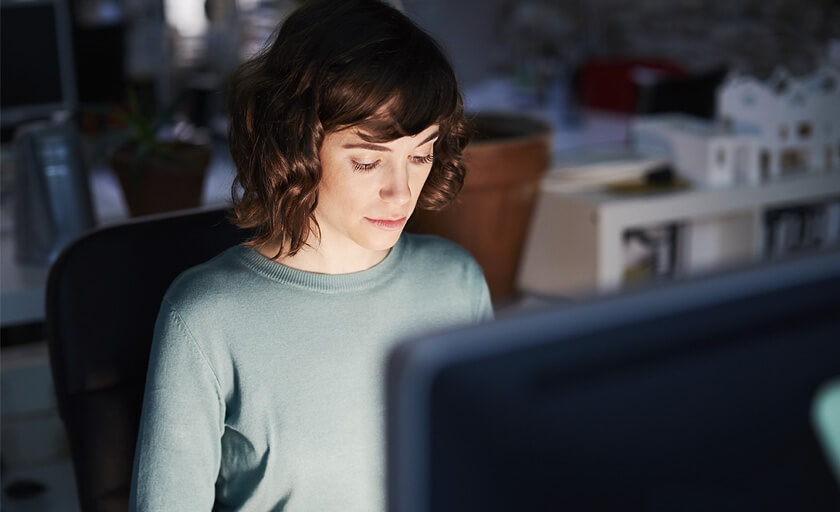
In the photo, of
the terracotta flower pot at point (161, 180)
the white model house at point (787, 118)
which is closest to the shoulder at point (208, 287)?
the terracotta flower pot at point (161, 180)

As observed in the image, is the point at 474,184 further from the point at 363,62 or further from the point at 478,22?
the point at 478,22

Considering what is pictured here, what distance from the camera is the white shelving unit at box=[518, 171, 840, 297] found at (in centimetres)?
238

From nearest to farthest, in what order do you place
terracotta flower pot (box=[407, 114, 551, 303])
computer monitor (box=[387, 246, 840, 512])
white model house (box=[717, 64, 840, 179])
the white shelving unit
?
computer monitor (box=[387, 246, 840, 512]), terracotta flower pot (box=[407, 114, 551, 303]), the white shelving unit, white model house (box=[717, 64, 840, 179])

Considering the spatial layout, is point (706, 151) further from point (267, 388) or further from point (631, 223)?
point (267, 388)

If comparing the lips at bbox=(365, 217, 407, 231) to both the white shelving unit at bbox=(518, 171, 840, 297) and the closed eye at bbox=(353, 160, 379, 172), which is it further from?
the white shelving unit at bbox=(518, 171, 840, 297)

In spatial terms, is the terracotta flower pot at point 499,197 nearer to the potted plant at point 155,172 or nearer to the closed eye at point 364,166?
the potted plant at point 155,172

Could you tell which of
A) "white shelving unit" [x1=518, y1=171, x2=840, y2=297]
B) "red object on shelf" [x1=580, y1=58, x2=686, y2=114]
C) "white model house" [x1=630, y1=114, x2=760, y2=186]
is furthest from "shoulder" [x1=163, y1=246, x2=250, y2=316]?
"red object on shelf" [x1=580, y1=58, x2=686, y2=114]

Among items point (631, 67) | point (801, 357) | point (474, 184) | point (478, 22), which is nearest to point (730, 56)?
point (631, 67)

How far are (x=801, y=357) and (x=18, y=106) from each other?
226 centimetres

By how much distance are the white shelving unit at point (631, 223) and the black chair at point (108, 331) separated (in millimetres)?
1449

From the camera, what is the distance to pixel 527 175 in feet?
6.93

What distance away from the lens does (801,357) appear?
408 mm

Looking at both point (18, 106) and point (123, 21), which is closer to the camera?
point (18, 106)

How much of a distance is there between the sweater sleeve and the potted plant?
890 millimetres
